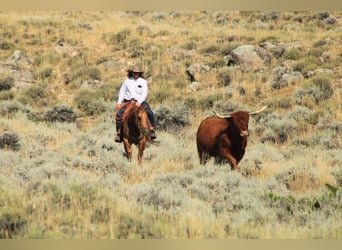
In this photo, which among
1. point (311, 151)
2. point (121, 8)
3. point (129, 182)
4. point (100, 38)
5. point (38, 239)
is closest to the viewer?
point (38, 239)

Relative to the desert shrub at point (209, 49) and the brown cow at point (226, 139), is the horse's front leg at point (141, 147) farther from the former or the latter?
the desert shrub at point (209, 49)

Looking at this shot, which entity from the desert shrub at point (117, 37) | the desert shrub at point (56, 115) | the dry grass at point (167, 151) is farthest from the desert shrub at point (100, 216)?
the desert shrub at point (117, 37)

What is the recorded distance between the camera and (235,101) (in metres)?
12.4

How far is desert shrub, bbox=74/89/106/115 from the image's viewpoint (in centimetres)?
1228

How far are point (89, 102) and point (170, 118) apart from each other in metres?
1.65

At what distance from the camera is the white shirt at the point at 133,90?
11.5 meters

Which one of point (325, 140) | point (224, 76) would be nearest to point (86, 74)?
point (224, 76)

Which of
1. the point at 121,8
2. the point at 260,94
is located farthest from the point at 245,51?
the point at 121,8

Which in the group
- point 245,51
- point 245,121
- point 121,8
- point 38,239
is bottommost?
point 38,239

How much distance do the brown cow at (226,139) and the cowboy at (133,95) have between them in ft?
3.04

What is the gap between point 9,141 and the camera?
11.4 meters

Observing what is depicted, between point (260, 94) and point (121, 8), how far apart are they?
10.2 feet

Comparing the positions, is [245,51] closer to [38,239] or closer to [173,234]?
[173,234]

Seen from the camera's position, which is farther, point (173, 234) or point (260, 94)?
point (260, 94)
